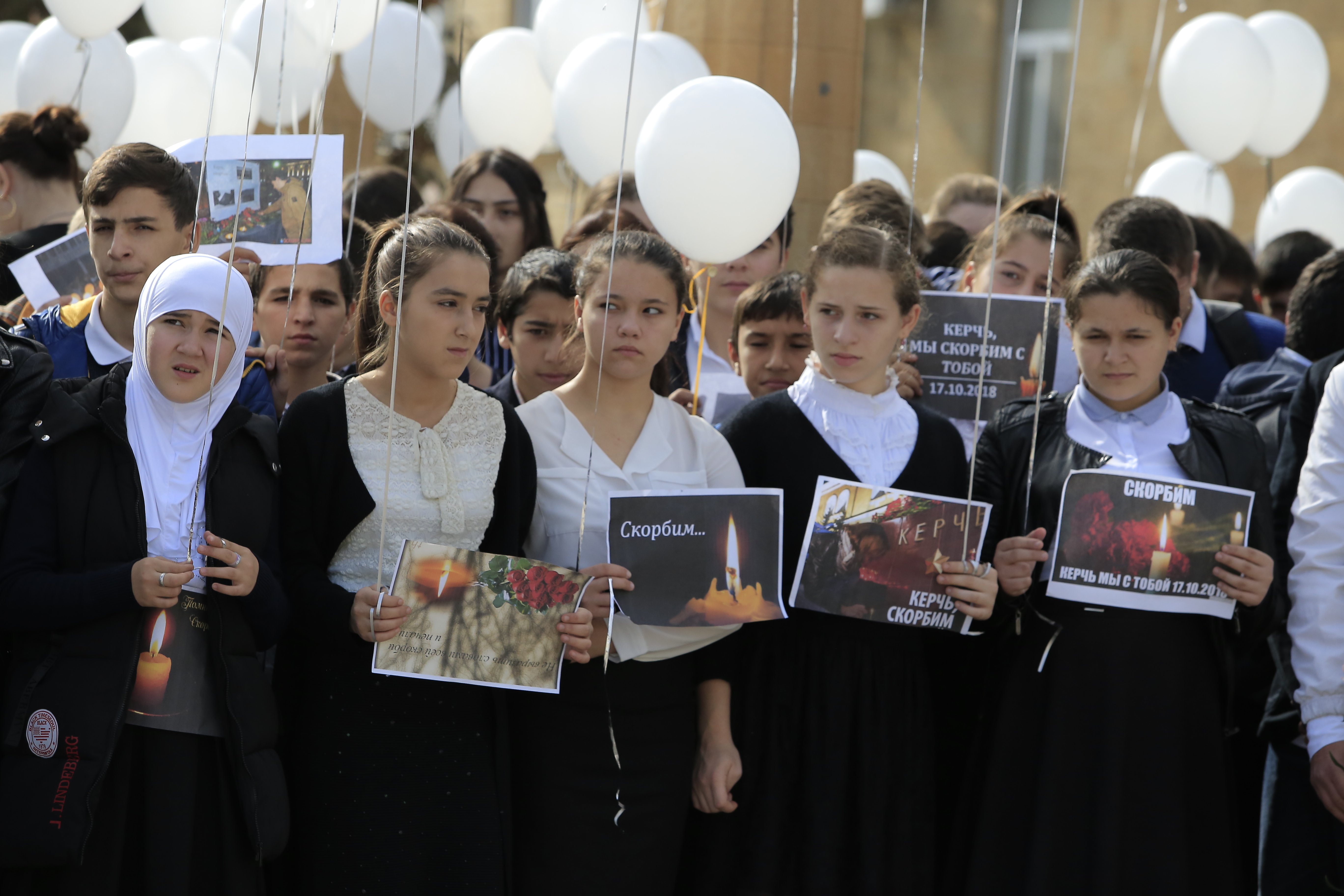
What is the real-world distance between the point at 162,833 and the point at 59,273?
173 cm

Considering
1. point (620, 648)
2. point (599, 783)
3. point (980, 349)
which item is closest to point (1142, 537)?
point (980, 349)

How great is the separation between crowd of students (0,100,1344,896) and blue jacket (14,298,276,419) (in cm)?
1

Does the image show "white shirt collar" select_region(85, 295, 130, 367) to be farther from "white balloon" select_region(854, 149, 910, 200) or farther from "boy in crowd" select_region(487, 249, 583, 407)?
"white balloon" select_region(854, 149, 910, 200)

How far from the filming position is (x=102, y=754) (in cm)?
245

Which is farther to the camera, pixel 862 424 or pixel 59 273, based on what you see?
pixel 59 273

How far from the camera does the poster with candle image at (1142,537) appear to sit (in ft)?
10.1

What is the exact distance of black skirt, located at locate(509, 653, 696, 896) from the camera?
295 centimetres

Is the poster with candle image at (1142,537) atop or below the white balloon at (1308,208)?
below

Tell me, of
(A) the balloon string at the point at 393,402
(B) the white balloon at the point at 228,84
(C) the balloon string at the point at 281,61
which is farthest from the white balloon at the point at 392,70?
(A) the balloon string at the point at 393,402

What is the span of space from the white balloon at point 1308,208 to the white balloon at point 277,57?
5.87 m

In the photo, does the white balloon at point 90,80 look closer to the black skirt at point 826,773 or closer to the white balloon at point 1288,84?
the black skirt at point 826,773

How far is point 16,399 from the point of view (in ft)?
8.67

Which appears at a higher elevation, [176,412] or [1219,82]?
[1219,82]

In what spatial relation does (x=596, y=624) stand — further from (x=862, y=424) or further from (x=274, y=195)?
(x=274, y=195)
